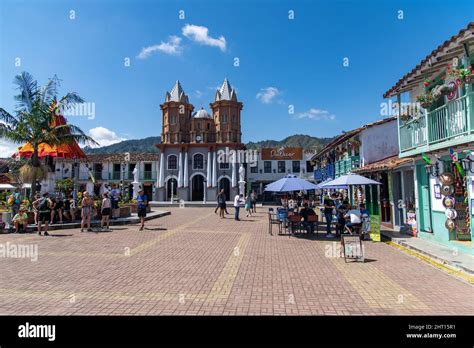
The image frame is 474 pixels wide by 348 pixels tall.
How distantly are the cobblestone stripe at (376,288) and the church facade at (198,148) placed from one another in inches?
1205

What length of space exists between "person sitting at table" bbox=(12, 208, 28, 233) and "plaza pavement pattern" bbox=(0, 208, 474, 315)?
3623mm

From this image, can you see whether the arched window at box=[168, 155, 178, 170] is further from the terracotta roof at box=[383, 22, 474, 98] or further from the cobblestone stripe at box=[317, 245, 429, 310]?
the cobblestone stripe at box=[317, 245, 429, 310]

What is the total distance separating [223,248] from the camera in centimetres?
895

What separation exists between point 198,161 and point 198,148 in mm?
1747

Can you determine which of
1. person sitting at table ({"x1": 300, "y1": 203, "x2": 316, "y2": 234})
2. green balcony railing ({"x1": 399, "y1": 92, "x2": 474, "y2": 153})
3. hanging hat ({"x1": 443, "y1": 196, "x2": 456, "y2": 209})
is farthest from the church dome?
hanging hat ({"x1": 443, "y1": 196, "x2": 456, "y2": 209})

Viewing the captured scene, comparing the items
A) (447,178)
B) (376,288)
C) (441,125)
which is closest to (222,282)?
(376,288)

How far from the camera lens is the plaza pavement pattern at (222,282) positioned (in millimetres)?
4469

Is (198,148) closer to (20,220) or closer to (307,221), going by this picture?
(20,220)

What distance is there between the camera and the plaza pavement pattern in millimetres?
4469

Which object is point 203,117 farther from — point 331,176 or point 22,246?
point 22,246
